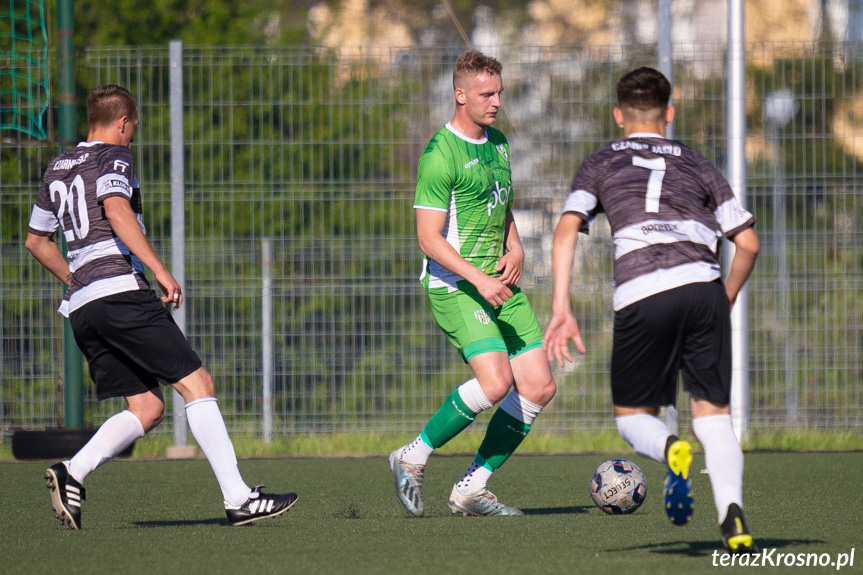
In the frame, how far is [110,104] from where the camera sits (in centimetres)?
531

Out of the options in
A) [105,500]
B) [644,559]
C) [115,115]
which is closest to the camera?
[644,559]

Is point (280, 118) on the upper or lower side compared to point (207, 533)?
upper

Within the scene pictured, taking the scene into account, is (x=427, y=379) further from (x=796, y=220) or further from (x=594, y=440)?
(x=796, y=220)

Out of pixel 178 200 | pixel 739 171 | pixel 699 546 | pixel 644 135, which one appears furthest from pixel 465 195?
pixel 178 200

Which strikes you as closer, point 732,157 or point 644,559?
point 644,559

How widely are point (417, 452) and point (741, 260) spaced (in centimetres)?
208

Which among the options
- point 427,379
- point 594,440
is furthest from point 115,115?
point 594,440

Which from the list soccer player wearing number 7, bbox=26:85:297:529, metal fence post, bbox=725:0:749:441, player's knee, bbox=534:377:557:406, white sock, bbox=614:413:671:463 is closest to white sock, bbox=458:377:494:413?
player's knee, bbox=534:377:557:406

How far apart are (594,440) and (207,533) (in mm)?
5005

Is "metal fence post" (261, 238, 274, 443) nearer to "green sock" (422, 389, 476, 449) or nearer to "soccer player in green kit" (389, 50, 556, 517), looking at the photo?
"soccer player in green kit" (389, 50, 556, 517)

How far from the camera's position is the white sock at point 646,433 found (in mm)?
3889

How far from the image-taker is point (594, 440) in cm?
941

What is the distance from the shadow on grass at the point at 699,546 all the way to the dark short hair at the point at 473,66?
7.74ft

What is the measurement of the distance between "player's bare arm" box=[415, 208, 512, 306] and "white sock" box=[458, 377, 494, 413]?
0.49 meters
